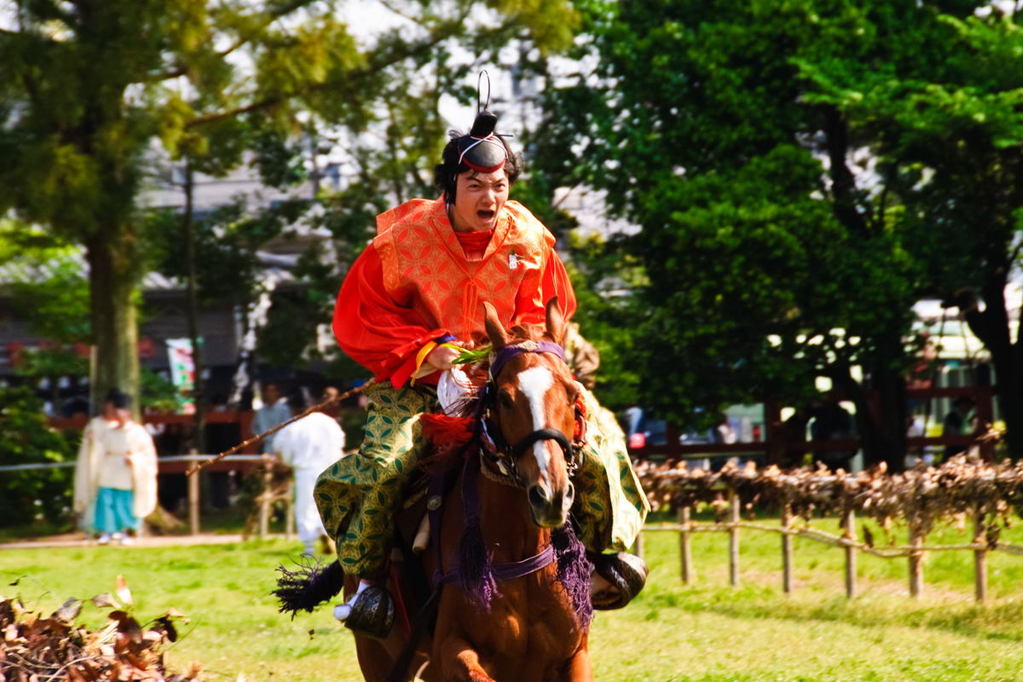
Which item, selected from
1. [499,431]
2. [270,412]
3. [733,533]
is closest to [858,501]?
[733,533]

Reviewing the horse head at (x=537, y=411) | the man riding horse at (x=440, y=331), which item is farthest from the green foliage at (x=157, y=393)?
the horse head at (x=537, y=411)

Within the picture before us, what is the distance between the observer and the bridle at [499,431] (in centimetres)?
518

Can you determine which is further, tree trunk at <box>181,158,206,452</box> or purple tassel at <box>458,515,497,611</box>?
tree trunk at <box>181,158,206,452</box>

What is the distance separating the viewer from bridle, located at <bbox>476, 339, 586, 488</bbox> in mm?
5180

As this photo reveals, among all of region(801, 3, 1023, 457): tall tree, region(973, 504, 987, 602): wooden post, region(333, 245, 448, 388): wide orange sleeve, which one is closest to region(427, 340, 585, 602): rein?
region(333, 245, 448, 388): wide orange sleeve

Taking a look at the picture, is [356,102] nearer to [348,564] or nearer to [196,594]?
[196,594]

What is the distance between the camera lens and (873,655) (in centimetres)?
933

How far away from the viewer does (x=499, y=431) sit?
526 centimetres

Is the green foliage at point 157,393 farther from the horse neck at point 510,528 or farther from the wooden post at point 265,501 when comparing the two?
the horse neck at point 510,528

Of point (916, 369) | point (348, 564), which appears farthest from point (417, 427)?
point (916, 369)

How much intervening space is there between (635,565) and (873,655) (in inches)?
154

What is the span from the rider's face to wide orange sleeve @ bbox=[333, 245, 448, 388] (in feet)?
1.51

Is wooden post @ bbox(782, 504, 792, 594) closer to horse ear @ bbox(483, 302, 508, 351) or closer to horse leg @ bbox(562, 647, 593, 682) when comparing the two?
horse leg @ bbox(562, 647, 593, 682)

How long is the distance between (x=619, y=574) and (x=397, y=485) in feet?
3.27
